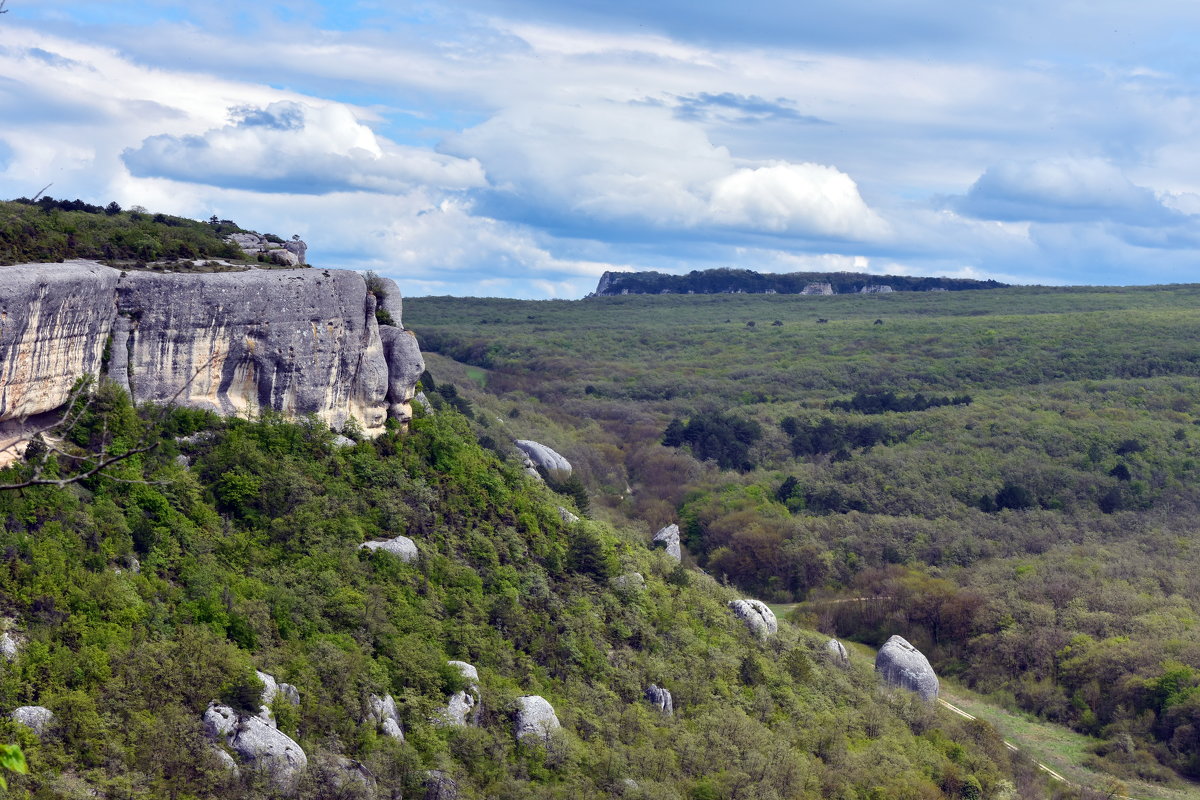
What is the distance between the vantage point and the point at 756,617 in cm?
4881

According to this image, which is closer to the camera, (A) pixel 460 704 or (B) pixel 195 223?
(A) pixel 460 704

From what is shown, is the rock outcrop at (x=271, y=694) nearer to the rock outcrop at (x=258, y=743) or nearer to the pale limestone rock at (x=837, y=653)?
the rock outcrop at (x=258, y=743)

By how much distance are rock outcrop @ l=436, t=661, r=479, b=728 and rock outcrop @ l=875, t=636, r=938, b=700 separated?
24.4 m

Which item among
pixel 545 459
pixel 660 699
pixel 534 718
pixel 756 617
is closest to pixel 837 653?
pixel 756 617

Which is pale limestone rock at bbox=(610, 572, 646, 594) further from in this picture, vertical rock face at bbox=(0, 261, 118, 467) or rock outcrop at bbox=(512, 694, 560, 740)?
vertical rock face at bbox=(0, 261, 118, 467)

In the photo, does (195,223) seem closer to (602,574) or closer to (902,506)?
(602,574)

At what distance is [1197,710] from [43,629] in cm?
4399

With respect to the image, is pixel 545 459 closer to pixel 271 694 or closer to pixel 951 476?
pixel 951 476

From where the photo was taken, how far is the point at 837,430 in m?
100

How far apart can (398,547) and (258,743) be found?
10998 mm

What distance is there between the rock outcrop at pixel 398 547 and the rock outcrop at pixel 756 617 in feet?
51.7

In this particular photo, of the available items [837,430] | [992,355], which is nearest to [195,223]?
[837,430]

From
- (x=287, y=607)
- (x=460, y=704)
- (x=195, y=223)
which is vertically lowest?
(x=460, y=704)

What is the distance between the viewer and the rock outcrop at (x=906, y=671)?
52.8 m
